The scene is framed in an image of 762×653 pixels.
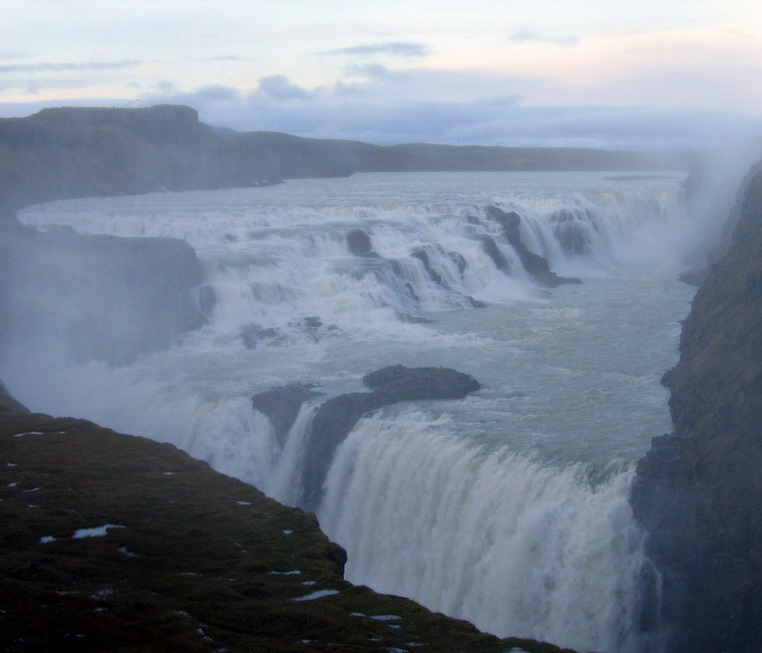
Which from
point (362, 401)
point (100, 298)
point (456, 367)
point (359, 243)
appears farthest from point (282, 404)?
point (359, 243)

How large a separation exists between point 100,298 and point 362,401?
34.6 feet

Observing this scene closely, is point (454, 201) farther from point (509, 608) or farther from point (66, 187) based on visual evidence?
point (509, 608)

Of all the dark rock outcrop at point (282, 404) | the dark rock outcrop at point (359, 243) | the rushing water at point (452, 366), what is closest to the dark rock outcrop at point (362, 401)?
the rushing water at point (452, 366)

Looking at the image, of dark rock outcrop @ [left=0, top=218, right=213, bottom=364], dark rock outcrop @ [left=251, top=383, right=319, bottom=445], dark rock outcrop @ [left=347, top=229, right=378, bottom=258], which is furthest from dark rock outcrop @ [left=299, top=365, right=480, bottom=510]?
dark rock outcrop @ [left=347, top=229, right=378, bottom=258]

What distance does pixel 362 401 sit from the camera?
1672cm

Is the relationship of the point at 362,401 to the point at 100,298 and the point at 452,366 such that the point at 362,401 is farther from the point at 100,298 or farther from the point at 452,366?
the point at 100,298

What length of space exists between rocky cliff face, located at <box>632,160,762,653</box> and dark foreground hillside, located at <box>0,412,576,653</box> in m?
3.51

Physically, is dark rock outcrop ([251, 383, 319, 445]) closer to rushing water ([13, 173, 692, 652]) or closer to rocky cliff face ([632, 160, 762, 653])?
rushing water ([13, 173, 692, 652])

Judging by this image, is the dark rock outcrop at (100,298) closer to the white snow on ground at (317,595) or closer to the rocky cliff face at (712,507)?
the rocky cliff face at (712,507)

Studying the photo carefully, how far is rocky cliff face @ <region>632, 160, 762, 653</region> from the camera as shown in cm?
1125

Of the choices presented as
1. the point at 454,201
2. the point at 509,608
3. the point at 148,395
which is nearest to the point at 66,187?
the point at 454,201

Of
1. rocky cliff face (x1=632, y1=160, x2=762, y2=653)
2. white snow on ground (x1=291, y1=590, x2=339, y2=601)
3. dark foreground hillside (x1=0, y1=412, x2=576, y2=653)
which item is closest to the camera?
→ dark foreground hillside (x1=0, y1=412, x2=576, y2=653)

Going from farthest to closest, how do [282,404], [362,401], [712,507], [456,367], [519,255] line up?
[519,255]
[456,367]
[282,404]
[362,401]
[712,507]

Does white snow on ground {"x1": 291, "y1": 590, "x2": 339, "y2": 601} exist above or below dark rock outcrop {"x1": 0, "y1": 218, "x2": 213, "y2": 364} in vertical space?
below
